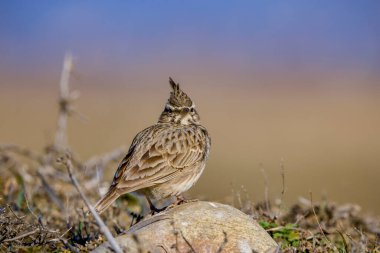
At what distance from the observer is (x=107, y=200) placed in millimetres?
6703

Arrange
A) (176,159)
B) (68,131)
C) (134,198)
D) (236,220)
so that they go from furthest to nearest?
(68,131) → (134,198) → (176,159) → (236,220)

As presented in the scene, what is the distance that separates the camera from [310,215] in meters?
8.28

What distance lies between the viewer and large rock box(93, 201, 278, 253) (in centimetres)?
549

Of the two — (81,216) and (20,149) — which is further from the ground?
(20,149)

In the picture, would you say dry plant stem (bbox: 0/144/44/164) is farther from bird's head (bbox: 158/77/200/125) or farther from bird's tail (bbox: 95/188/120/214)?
bird's tail (bbox: 95/188/120/214)

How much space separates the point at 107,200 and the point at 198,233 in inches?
51.5

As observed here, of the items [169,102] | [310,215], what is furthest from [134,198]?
[310,215]

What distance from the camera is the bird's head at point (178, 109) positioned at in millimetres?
8141

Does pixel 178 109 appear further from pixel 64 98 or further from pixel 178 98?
pixel 64 98

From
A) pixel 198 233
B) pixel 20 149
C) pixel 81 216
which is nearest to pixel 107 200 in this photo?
pixel 81 216

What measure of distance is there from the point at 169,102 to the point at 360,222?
256 centimetres

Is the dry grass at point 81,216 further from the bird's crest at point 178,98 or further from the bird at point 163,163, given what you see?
the bird's crest at point 178,98

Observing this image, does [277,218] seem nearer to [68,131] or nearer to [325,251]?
[325,251]

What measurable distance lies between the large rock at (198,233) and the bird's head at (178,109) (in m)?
2.21
